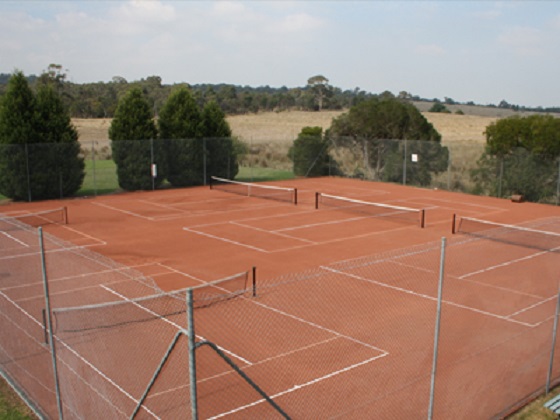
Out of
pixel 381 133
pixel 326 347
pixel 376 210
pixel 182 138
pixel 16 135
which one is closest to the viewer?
pixel 326 347

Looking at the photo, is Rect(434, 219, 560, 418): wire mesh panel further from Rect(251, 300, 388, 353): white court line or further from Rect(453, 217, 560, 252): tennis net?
Rect(251, 300, 388, 353): white court line

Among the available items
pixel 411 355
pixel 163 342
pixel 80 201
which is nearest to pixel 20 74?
pixel 80 201

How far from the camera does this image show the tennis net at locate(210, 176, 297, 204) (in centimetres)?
3000

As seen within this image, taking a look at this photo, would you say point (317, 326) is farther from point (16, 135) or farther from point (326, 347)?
point (16, 135)

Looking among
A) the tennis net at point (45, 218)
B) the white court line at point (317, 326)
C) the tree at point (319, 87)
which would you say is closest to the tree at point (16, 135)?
the tennis net at point (45, 218)

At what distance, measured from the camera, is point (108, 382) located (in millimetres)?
8867

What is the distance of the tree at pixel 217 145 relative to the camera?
35.2 meters

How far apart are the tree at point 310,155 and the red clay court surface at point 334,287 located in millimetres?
10726

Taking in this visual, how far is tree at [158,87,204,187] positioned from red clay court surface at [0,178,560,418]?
5490 mm

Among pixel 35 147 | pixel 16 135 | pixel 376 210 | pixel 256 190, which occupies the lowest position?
pixel 256 190

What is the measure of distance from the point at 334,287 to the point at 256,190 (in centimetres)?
1988

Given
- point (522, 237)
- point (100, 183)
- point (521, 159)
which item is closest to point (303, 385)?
point (522, 237)

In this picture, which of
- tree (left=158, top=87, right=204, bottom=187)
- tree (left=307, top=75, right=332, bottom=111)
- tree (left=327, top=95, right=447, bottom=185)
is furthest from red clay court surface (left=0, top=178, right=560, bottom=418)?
tree (left=307, top=75, right=332, bottom=111)

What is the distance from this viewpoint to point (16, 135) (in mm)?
28531
